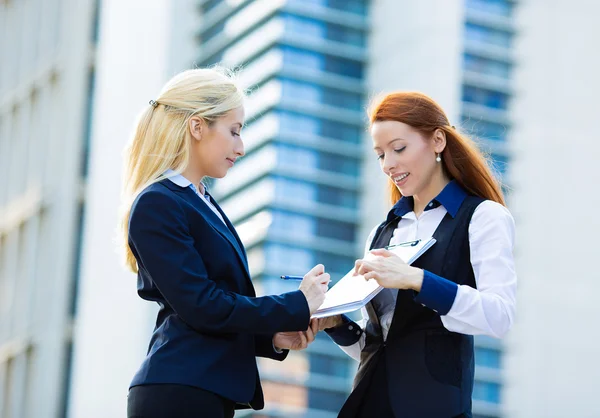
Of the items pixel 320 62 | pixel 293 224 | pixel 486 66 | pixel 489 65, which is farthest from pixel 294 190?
pixel 489 65

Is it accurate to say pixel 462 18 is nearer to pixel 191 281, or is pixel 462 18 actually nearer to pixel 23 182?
pixel 23 182

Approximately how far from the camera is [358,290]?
318 cm

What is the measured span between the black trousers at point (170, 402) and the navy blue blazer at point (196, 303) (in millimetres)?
19

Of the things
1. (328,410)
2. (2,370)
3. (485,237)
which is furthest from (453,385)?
(328,410)

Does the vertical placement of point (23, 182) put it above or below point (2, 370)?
above

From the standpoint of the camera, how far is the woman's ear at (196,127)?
311 cm

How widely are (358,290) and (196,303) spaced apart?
524 mm

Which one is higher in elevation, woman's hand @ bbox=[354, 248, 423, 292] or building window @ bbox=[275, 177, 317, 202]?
building window @ bbox=[275, 177, 317, 202]

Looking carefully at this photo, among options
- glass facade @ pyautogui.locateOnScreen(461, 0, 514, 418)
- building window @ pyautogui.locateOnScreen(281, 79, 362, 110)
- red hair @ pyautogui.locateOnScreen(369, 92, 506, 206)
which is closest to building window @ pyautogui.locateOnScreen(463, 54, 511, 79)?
glass facade @ pyautogui.locateOnScreen(461, 0, 514, 418)

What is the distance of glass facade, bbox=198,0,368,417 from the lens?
34.9 metres

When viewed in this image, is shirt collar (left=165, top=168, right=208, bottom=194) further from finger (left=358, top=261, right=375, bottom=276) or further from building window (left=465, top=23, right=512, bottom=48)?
building window (left=465, top=23, right=512, bottom=48)

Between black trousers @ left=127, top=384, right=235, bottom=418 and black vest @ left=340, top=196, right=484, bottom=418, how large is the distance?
Answer: 0.54m

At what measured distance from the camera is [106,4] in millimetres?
32250

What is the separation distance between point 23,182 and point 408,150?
30373mm
